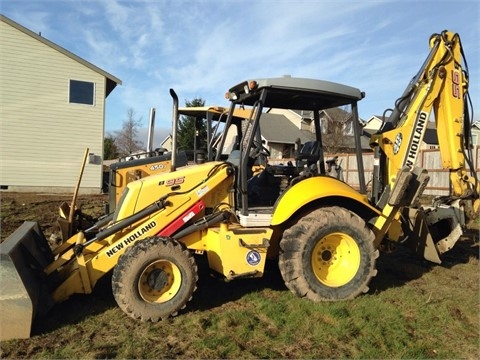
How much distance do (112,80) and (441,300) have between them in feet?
56.9

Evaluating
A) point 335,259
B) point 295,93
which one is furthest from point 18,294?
point 295,93

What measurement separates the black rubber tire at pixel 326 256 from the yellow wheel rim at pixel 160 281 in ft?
4.09

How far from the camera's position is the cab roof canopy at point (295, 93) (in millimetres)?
5344

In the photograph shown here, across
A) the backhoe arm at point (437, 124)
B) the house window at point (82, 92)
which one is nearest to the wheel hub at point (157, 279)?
the backhoe arm at point (437, 124)

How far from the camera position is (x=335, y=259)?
557 cm

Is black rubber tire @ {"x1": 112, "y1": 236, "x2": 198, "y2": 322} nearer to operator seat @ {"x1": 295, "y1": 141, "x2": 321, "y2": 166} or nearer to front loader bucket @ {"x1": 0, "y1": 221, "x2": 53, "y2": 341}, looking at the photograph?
front loader bucket @ {"x1": 0, "y1": 221, "x2": 53, "y2": 341}

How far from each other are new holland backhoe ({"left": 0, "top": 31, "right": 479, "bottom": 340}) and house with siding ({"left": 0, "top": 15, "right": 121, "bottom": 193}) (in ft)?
45.8

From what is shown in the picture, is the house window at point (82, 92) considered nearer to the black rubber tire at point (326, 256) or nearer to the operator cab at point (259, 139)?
the operator cab at point (259, 139)

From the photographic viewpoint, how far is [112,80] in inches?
776

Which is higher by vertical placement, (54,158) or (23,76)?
(23,76)

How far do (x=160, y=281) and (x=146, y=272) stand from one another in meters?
0.18

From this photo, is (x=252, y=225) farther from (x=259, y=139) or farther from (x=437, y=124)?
(x=437, y=124)

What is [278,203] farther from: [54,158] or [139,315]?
[54,158]

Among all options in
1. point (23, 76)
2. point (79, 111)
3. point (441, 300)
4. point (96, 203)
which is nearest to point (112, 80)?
point (79, 111)
